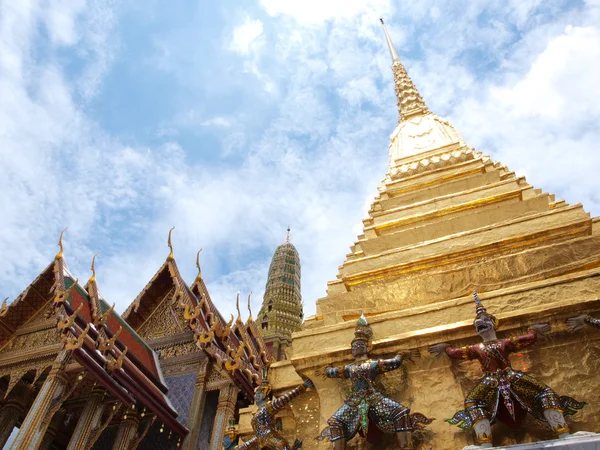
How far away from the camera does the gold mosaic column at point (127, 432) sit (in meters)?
7.25

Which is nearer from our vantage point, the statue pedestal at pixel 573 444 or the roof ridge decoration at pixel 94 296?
the statue pedestal at pixel 573 444

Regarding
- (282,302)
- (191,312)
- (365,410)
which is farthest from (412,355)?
Answer: (282,302)

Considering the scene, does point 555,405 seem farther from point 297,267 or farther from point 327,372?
point 297,267

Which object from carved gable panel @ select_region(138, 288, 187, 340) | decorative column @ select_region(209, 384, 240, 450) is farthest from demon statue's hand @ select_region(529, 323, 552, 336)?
carved gable panel @ select_region(138, 288, 187, 340)

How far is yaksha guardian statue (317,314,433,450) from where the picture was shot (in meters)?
3.34

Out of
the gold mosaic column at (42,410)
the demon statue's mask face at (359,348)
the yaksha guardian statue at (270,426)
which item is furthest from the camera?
the gold mosaic column at (42,410)

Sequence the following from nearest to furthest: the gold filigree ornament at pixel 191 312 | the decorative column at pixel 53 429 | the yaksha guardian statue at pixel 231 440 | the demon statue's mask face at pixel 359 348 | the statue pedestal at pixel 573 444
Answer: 1. the statue pedestal at pixel 573 444
2. the demon statue's mask face at pixel 359 348
3. the yaksha guardian statue at pixel 231 440
4. the decorative column at pixel 53 429
5. the gold filigree ornament at pixel 191 312

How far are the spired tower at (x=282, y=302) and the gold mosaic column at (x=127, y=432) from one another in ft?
31.8

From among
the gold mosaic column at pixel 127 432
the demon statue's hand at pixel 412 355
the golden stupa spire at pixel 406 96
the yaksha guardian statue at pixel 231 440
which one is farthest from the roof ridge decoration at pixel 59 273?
the golden stupa spire at pixel 406 96

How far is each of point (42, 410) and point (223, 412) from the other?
105 inches

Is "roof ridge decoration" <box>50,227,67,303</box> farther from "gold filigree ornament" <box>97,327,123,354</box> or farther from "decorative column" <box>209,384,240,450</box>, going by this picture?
"decorative column" <box>209,384,240,450</box>

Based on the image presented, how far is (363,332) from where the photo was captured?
389cm

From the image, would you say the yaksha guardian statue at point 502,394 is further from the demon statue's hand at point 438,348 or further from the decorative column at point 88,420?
the decorative column at point 88,420

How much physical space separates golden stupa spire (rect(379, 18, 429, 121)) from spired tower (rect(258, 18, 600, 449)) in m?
5.84
